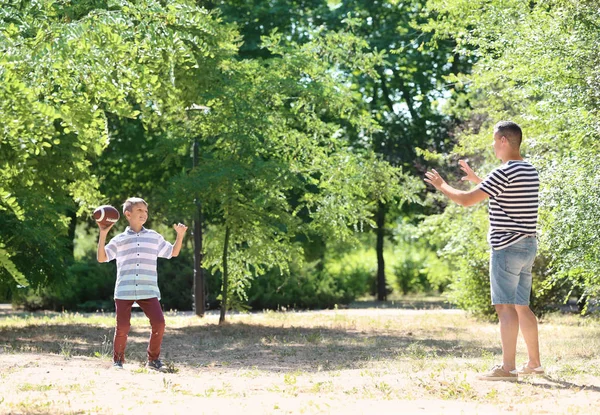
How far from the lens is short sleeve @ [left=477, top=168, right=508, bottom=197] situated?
721 cm

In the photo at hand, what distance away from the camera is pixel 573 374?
307 inches

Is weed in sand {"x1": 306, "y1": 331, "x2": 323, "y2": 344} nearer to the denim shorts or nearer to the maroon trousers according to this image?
the maroon trousers

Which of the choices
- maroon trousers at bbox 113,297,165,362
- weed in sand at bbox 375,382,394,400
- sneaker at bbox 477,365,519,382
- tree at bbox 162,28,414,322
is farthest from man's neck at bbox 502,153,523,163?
tree at bbox 162,28,414,322

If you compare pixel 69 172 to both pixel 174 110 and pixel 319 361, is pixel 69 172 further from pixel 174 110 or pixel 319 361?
pixel 319 361

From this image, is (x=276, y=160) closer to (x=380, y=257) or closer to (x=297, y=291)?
(x=297, y=291)

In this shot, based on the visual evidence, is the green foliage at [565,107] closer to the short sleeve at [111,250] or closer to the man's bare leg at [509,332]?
the man's bare leg at [509,332]

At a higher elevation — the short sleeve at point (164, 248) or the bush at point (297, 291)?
the short sleeve at point (164, 248)

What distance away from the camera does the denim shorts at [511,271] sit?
723cm

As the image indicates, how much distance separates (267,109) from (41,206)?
4.18 metres

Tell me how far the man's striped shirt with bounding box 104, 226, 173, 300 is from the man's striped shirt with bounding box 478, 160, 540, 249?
3.28 metres

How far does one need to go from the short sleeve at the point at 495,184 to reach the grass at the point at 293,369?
60.1 inches

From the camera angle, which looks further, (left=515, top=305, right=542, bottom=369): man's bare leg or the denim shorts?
(left=515, top=305, right=542, bottom=369): man's bare leg

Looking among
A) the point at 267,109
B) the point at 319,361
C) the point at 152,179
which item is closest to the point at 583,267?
the point at 319,361

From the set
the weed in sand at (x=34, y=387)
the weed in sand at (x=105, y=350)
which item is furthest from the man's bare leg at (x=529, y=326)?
the weed in sand at (x=105, y=350)
